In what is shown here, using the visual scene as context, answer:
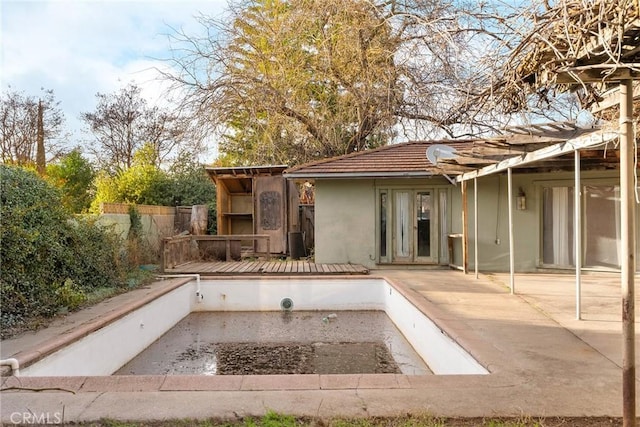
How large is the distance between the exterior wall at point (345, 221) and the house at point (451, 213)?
0.09 feet

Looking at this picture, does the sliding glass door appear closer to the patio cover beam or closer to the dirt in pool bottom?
the patio cover beam

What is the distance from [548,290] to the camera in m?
8.41

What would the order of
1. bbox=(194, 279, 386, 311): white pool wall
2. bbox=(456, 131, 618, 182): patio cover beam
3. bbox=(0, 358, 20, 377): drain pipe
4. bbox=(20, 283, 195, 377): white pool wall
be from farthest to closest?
bbox=(194, 279, 386, 311): white pool wall → bbox=(456, 131, 618, 182): patio cover beam → bbox=(20, 283, 195, 377): white pool wall → bbox=(0, 358, 20, 377): drain pipe

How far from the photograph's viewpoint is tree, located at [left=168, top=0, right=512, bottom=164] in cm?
1380

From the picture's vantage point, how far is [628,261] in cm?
288

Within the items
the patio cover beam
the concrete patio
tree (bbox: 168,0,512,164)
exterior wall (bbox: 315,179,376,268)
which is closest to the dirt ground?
the concrete patio

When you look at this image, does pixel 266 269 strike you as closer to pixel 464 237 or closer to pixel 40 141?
pixel 464 237

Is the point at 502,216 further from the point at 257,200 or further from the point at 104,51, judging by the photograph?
the point at 104,51

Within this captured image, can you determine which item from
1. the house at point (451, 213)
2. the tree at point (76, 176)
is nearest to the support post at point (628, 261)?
the house at point (451, 213)

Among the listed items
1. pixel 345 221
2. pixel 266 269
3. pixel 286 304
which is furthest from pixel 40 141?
pixel 286 304

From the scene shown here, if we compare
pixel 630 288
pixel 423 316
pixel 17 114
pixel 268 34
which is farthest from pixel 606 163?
pixel 17 114

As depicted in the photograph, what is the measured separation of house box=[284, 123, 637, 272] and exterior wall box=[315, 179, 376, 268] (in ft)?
0.09

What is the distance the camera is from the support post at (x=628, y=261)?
284cm

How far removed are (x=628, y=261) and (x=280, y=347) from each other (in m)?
5.25
